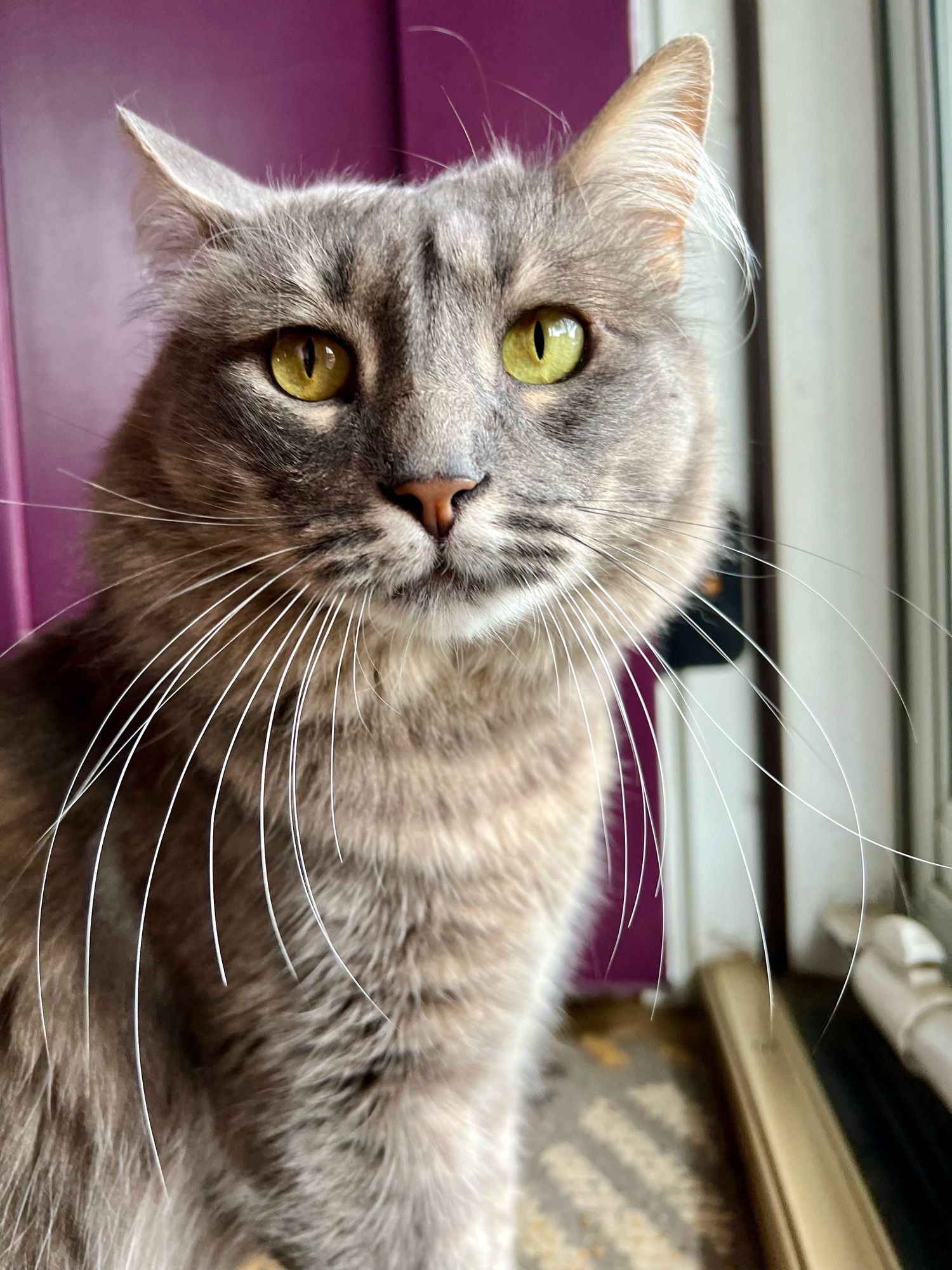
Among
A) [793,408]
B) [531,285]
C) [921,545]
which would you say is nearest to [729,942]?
[921,545]

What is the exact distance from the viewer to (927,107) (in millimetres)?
867

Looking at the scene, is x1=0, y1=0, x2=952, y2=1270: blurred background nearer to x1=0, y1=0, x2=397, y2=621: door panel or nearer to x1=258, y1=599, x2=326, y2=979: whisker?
x1=0, y1=0, x2=397, y2=621: door panel

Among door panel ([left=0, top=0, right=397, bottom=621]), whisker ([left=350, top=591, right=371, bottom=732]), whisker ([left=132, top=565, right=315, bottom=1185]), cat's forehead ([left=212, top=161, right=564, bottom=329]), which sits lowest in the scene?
whisker ([left=132, top=565, right=315, bottom=1185])

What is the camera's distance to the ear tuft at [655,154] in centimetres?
73

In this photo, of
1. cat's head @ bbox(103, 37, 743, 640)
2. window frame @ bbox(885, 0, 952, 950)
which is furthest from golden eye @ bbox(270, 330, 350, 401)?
window frame @ bbox(885, 0, 952, 950)

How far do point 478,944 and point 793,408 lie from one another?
2.28 feet

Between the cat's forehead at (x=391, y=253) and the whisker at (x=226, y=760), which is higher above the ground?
the cat's forehead at (x=391, y=253)

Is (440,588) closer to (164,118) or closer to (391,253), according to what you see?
(391,253)

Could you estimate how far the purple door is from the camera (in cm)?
114

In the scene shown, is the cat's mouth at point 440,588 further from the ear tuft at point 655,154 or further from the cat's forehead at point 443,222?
the ear tuft at point 655,154

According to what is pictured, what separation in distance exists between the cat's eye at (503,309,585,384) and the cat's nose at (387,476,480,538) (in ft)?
0.49

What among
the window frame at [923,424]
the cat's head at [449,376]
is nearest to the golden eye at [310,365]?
the cat's head at [449,376]

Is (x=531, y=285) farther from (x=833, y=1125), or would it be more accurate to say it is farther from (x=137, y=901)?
(x=833, y=1125)

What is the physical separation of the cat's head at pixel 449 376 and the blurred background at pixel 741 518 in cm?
12
